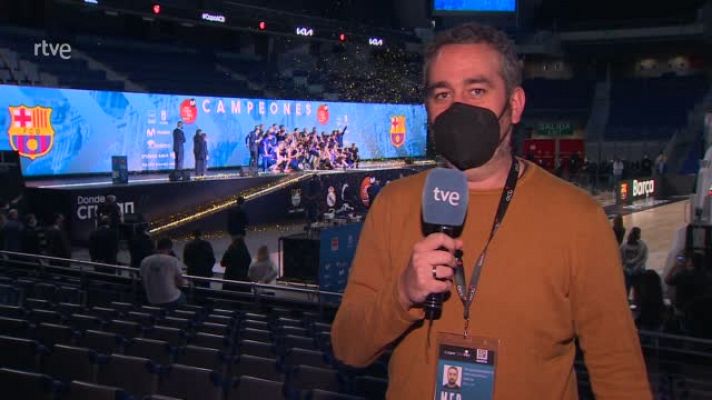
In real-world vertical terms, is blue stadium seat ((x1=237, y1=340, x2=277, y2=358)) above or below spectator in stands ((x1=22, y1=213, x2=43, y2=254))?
below

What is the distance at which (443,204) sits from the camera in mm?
1705

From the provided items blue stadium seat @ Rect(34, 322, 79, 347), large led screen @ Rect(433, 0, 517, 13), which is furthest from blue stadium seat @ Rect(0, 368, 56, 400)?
large led screen @ Rect(433, 0, 517, 13)

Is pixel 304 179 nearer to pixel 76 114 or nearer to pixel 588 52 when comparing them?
pixel 76 114

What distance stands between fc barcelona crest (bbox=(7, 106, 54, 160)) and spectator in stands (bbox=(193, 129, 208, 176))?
3704mm

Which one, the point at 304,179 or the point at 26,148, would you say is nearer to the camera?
the point at 26,148

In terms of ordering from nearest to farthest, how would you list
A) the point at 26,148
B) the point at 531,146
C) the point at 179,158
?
the point at 26,148 < the point at 179,158 < the point at 531,146

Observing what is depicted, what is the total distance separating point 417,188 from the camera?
2.00 meters

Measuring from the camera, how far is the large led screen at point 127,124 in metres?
18.9

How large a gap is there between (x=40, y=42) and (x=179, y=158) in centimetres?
519

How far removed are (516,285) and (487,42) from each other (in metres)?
0.55

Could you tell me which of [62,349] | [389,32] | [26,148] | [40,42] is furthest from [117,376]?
[389,32]

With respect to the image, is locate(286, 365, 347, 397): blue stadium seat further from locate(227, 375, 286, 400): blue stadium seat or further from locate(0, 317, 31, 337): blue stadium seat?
locate(0, 317, 31, 337): blue stadium seat

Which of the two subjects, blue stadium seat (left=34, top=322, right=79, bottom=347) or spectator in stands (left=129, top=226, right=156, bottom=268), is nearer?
blue stadium seat (left=34, top=322, right=79, bottom=347)

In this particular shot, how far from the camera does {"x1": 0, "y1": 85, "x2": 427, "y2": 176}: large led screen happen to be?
1888 centimetres
